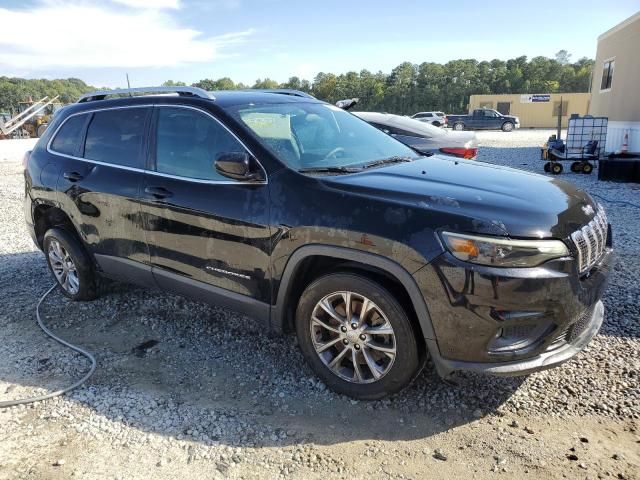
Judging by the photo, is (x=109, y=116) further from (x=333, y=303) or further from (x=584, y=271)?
(x=584, y=271)

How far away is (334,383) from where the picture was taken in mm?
3152

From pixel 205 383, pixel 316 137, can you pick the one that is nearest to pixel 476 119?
pixel 316 137

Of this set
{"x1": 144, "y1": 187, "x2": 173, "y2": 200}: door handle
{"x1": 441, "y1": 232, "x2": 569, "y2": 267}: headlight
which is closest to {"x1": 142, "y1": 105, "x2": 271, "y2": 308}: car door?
{"x1": 144, "y1": 187, "x2": 173, "y2": 200}: door handle

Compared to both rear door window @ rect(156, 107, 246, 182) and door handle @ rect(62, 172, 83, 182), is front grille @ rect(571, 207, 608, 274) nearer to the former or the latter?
rear door window @ rect(156, 107, 246, 182)

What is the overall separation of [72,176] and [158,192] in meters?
1.20

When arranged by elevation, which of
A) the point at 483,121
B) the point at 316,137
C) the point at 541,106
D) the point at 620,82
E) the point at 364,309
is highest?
the point at 620,82

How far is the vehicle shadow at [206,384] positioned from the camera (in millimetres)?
2914

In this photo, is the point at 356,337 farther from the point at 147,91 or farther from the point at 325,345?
the point at 147,91

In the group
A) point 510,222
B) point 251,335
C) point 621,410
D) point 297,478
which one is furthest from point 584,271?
point 251,335

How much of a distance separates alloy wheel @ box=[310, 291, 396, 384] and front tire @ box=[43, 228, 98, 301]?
8.40 ft

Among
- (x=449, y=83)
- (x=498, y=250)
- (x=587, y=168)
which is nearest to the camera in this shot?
(x=498, y=250)

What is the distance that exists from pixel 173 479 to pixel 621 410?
2599mm

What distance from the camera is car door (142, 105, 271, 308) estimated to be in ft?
10.6

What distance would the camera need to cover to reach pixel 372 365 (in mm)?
3000
